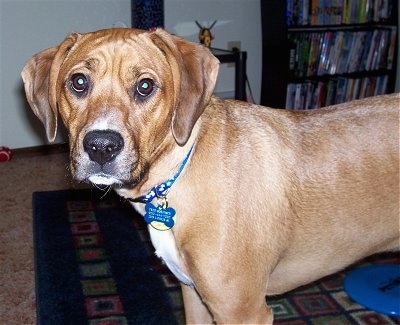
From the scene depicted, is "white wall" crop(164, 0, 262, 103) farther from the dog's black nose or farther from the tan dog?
the dog's black nose

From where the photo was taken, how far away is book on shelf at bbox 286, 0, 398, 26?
4.88 m

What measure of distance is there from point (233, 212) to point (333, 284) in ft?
4.33

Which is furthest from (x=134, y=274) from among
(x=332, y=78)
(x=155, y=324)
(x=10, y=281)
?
(x=332, y=78)

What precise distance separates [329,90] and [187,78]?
12.8 ft

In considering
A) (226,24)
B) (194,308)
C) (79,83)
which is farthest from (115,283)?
(226,24)

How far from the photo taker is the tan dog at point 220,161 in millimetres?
1573

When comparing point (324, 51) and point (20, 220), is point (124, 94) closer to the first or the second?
point (20, 220)

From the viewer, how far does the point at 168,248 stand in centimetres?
175

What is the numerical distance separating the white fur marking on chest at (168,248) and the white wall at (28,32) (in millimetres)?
2934

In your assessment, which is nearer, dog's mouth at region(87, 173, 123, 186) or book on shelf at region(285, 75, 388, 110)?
dog's mouth at region(87, 173, 123, 186)

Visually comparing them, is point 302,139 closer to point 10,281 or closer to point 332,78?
point 10,281

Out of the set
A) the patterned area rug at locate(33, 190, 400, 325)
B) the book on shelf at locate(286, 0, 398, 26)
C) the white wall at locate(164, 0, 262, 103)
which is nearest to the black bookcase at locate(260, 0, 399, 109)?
the book on shelf at locate(286, 0, 398, 26)

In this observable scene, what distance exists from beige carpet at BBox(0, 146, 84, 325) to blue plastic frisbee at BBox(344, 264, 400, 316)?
1535 mm

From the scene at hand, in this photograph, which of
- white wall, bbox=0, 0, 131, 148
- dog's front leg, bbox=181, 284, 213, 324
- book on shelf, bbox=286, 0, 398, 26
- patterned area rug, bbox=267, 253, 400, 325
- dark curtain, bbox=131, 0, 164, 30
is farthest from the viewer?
book on shelf, bbox=286, 0, 398, 26
